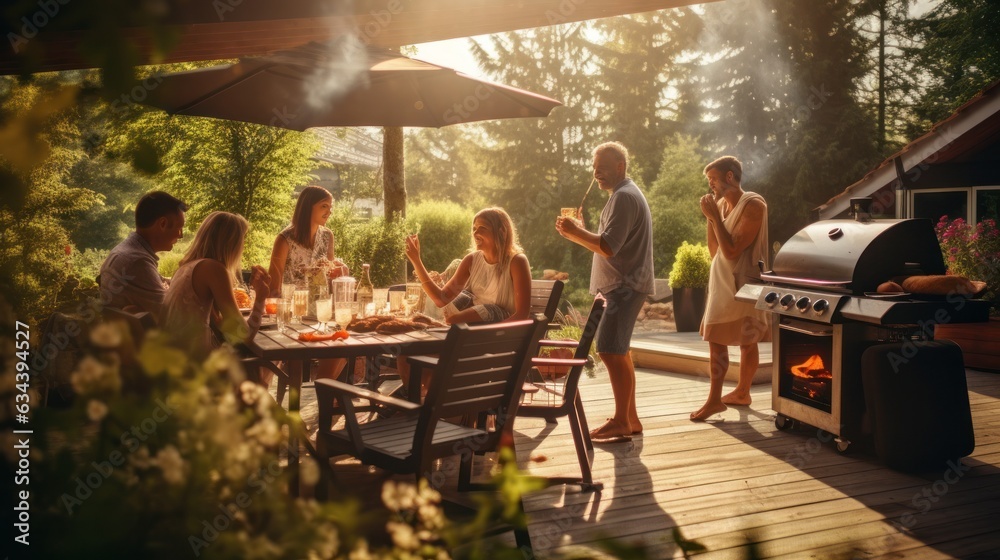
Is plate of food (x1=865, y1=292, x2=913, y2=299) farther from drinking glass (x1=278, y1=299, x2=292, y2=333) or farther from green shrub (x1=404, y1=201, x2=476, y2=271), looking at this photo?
green shrub (x1=404, y1=201, x2=476, y2=271)

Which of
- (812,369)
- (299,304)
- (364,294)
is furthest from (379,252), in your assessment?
(812,369)

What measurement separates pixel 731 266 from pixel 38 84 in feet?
18.0

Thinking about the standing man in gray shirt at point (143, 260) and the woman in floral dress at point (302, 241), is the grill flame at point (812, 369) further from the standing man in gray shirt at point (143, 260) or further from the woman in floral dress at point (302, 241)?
the standing man in gray shirt at point (143, 260)

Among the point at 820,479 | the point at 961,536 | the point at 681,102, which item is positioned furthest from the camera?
the point at 681,102

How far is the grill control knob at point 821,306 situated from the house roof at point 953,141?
6134 millimetres

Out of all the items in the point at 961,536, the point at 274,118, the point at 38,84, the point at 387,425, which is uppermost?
the point at 274,118

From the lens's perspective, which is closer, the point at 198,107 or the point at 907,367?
the point at 907,367

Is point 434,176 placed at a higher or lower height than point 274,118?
higher

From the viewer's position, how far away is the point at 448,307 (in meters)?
5.14

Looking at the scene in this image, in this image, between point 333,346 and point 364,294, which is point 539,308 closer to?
point 364,294

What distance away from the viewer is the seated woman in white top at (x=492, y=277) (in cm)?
488

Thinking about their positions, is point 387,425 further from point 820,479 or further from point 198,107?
point 198,107

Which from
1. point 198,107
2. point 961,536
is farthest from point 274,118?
point 961,536

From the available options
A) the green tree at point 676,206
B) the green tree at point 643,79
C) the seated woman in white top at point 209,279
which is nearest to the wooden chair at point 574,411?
the seated woman in white top at point 209,279
